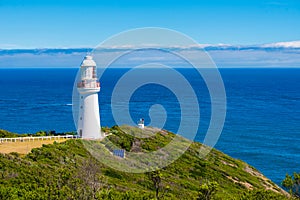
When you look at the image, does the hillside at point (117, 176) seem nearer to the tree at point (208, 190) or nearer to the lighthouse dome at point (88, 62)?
the tree at point (208, 190)

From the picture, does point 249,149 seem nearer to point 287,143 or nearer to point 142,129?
point 287,143

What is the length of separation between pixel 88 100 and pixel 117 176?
10.1 meters

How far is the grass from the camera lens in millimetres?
33375

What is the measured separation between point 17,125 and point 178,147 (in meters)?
50.9

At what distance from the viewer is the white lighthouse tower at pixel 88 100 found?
127 feet

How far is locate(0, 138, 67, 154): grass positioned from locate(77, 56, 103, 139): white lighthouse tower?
2206 millimetres

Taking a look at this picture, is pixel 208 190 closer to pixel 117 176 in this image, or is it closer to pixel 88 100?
pixel 117 176

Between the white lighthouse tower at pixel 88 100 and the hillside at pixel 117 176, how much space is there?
175 centimetres

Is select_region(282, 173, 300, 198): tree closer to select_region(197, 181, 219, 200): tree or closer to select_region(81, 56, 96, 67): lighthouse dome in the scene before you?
select_region(197, 181, 219, 200): tree

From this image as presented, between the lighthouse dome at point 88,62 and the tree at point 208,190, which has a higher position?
the lighthouse dome at point 88,62

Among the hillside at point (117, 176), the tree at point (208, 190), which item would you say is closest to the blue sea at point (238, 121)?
the hillside at point (117, 176)

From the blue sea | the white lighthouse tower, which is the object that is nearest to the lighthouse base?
the white lighthouse tower

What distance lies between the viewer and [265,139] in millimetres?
73500

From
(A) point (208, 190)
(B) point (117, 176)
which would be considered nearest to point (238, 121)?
(B) point (117, 176)
